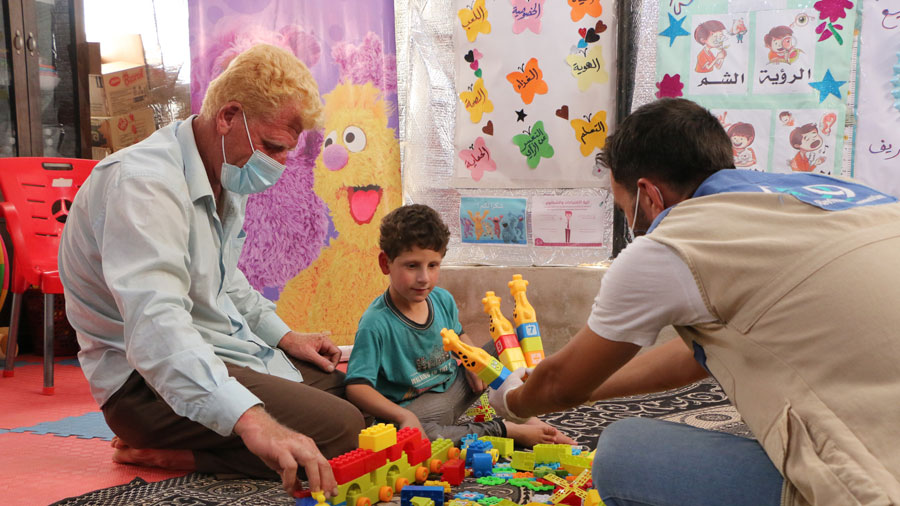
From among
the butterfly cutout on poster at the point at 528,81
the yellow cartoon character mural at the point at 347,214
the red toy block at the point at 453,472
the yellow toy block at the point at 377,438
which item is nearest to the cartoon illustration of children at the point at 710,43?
the butterfly cutout on poster at the point at 528,81

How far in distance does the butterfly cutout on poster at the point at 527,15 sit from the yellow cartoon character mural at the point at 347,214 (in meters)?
0.74

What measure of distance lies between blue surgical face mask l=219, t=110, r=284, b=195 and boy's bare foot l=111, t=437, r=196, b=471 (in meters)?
0.73

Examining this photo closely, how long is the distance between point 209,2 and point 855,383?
3.26 m

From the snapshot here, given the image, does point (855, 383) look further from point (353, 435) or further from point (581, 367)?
point (353, 435)

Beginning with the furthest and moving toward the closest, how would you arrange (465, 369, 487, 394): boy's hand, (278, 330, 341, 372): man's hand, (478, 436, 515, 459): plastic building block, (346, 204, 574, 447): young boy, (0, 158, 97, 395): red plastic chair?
(0, 158, 97, 395): red plastic chair
(465, 369, 487, 394): boy's hand
(278, 330, 341, 372): man's hand
(346, 204, 574, 447): young boy
(478, 436, 515, 459): plastic building block

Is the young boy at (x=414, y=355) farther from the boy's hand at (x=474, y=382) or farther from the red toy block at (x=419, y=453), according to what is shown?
the red toy block at (x=419, y=453)

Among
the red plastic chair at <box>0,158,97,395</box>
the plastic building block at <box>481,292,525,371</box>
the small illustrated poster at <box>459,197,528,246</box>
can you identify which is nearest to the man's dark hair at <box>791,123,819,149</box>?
the small illustrated poster at <box>459,197,528,246</box>

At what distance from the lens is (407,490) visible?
5.54ft

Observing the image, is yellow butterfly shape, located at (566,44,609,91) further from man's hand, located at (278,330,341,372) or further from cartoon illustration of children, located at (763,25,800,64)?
man's hand, located at (278,330,341,372)

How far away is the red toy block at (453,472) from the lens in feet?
6.18

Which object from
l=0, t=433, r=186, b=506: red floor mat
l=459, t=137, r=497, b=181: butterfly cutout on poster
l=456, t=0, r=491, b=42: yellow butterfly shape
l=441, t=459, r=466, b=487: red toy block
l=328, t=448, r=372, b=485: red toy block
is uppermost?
l=456, t=0, r=491, b=42: yellow butterfly shape

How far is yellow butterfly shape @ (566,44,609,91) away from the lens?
3453 mm

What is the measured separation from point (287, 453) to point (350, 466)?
345 mm

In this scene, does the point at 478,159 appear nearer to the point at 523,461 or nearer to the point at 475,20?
the point at 475,20
